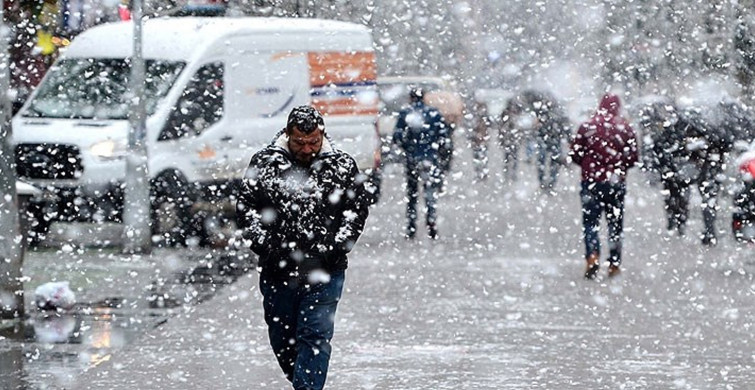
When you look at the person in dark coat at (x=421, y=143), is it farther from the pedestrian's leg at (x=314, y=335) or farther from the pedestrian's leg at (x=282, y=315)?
the pedestrian's leg at (x=314, y=335)

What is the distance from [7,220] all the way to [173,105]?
249 inches

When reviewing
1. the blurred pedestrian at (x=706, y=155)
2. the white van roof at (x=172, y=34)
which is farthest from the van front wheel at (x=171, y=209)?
the blurred pedestrian at (x=706, y=155)

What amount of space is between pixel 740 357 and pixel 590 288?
3930 millimetres

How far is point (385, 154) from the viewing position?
1206 inches

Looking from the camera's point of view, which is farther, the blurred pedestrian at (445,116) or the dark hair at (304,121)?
the blurred pedestrian at (445,116)

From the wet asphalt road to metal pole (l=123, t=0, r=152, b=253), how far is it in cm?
200

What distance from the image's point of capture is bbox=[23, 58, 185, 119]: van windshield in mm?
19000

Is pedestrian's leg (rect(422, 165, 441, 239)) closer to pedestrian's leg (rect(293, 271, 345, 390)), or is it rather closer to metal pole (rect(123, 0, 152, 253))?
metal pole (rect(123, 0, 152, 253))

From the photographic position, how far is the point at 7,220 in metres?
12.6

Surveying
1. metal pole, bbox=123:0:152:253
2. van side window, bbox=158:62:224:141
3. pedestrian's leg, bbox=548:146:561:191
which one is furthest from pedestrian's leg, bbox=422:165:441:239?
pedestrian's leg, bbox=548:146:561:191

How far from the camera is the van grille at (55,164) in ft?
60.7

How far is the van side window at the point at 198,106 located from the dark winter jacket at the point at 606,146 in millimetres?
4641

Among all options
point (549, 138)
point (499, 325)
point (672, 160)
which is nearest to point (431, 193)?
point (672, 160)

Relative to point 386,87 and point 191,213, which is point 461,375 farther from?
point 386,87
